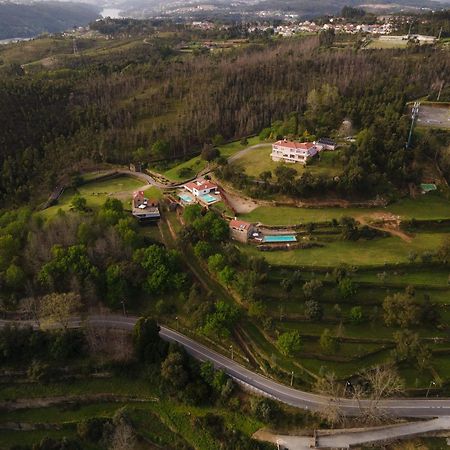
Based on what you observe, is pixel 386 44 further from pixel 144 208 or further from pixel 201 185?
pixel 144 208

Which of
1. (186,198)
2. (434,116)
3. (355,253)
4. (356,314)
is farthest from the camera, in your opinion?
(434,116)

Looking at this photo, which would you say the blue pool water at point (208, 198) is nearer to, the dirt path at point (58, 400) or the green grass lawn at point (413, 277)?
the green grass lawn at point (413, 277)

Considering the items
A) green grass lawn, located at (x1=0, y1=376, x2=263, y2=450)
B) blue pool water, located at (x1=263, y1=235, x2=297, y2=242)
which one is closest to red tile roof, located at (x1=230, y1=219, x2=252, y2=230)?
blue pool water, located at (x1=263, y1=235, x2=297, y2=242)

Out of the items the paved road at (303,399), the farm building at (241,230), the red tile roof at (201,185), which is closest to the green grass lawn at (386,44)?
the red tile roof at (201,185)

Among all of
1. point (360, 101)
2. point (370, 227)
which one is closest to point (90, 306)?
point (370, 227)

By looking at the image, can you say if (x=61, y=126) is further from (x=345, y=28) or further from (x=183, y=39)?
(x=345, y=28)

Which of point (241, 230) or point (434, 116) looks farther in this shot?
point (434, 116)

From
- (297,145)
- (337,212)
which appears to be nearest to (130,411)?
(337,212)
